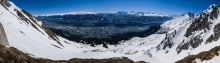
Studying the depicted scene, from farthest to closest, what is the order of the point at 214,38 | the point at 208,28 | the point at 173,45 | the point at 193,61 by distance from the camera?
the point at 173,45 → the point at 208,28 → the point at 214,38 → the point at 193,61

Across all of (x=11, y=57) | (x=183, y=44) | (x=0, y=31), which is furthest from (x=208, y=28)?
(x=11, y=57)

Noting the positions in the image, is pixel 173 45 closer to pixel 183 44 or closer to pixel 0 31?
pixel 183 44

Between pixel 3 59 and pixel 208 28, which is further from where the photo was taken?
pixel 208 28

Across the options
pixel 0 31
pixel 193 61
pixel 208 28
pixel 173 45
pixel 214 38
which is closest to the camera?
pixel 0 31

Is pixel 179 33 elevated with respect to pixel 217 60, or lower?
elevated

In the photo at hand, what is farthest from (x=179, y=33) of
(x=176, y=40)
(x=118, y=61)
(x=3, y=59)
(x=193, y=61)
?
(x=3, y=59)

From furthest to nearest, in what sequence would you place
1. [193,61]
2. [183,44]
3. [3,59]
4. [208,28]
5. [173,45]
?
[173,45], [183,44], [208,28], [193,61], [3,59]

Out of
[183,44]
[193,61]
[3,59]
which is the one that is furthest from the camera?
[183,44]

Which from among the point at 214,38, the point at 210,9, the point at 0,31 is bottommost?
the point at 0,31

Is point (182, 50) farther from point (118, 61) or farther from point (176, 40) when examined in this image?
point (118, 61)
